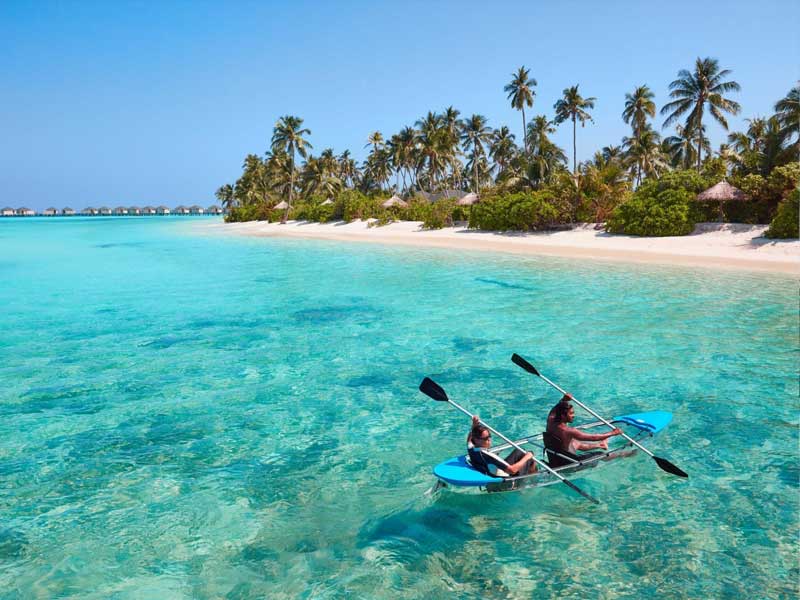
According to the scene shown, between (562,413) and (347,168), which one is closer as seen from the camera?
(562,413)

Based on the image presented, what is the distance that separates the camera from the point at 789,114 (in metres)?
38.9

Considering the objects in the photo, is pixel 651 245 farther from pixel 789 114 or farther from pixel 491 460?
pixel 491 460

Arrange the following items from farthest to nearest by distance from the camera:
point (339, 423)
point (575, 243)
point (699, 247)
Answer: point (575, 243) < point (699, 247) < point (339, 423)

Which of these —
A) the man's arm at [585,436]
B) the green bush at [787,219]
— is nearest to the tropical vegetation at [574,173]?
the green bush at [787,219]

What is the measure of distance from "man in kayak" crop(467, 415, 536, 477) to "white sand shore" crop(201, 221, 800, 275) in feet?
82.8

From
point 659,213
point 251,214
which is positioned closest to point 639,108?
point 659,213

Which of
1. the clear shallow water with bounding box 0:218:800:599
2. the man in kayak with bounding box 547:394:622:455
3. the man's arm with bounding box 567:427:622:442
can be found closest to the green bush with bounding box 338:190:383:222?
the clear shallow water with bounding box 0:218:800:599

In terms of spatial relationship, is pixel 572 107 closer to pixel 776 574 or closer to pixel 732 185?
pixel 732 185

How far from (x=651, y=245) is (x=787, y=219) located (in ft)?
23.8

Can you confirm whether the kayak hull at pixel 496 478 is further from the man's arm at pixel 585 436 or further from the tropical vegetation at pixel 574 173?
the tropical vegetation at pixel 574 173

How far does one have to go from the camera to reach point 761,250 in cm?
3105

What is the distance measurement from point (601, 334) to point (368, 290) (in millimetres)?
11550

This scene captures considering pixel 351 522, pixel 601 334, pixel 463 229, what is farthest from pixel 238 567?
pixel 463 229

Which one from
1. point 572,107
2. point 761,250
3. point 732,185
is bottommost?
point 761,250
